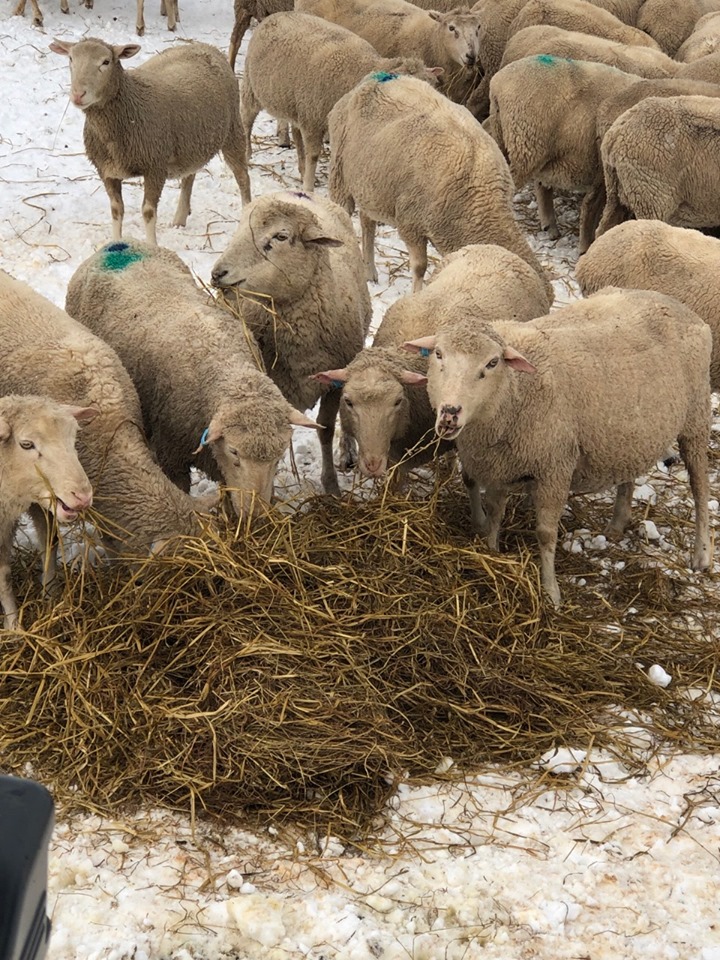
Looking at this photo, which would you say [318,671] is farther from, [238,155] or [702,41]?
[702,41]

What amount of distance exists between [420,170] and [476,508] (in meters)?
2.70

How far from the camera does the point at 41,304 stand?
184 inches

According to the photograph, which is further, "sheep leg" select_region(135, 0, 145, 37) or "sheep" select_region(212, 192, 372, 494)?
"sheep leg" select_region(135, 0, 145, 37)

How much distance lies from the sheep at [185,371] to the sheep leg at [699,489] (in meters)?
1.90

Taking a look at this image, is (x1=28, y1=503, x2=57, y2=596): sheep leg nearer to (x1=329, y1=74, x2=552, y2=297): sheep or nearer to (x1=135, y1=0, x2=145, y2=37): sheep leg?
(x1=329, y1=74, x2=552, y2=297): sheep

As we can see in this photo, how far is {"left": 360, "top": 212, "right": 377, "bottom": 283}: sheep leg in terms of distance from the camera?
7590 millimetres

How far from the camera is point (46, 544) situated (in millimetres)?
4379

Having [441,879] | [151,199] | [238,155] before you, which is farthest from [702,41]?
[441,879]

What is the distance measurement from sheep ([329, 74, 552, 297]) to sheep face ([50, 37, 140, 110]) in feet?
5.19

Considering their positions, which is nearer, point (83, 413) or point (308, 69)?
point (83, 413)

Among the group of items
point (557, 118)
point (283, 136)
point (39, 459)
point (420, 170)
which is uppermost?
point (39, 459)

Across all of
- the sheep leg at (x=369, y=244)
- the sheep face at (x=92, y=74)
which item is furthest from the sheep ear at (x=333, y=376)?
the sheep face at (x=92, y=74)

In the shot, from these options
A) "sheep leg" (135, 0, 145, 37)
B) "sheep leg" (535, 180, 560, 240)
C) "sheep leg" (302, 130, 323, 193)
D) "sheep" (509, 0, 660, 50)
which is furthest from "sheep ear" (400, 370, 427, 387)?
"sheep leg" (135, 0, 145, 37)

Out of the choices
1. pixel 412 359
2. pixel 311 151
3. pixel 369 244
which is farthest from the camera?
pixel 311 151
